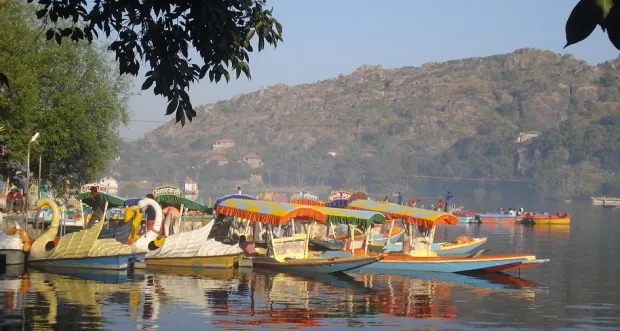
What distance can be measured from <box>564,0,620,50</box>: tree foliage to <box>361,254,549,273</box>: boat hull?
23720mm

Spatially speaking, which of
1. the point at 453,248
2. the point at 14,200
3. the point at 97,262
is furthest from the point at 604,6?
the point at 14,200

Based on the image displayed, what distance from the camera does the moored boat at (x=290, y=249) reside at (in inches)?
1051

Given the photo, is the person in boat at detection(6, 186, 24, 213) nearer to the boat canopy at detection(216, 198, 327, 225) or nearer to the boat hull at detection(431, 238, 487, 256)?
the boat canopy at detection(216, 198, 327, 225)

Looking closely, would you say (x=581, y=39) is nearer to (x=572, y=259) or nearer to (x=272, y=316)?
(x=272, y=316)

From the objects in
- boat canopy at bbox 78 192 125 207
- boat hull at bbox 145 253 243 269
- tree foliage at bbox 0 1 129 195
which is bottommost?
boat hull at bbox 145 253 243 269

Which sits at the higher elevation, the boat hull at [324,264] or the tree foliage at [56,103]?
the tree foliage at [56,103]

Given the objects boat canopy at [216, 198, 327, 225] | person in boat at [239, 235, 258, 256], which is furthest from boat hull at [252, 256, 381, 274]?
person in boat at [239, 235, 258, 256]

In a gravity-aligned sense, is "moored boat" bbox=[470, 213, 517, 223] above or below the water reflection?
above

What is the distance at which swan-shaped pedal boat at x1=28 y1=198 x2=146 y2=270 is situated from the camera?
2588cm

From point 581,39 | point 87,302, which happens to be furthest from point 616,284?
point 581,39

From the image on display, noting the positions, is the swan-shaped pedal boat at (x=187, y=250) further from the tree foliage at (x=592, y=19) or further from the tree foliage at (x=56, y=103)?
the tree foliage at (x=592, y=19)

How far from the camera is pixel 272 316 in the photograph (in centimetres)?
1883

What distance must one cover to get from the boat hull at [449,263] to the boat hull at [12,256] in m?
9.93

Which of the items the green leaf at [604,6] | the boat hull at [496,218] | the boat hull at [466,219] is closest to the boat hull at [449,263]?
the green leaf at [604,6]
